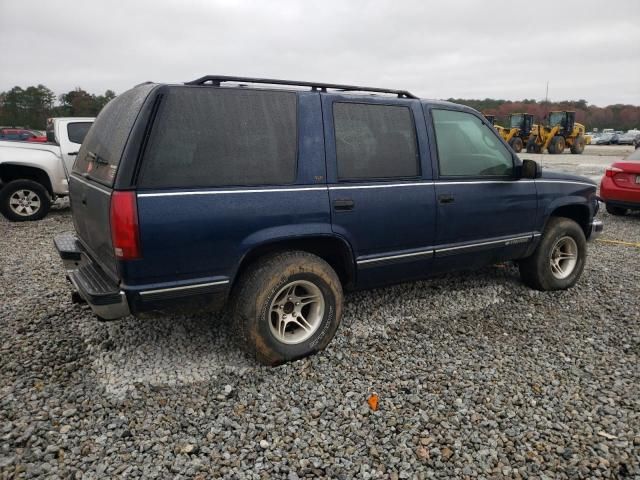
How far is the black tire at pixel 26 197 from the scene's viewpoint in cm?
770

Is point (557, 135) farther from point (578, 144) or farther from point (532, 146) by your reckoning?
point (532, 146)

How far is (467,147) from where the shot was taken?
3.86 metres

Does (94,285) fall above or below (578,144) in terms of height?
below

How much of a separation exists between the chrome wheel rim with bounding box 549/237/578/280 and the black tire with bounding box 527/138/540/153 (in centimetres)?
2423

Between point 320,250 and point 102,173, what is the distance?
4.93 ft

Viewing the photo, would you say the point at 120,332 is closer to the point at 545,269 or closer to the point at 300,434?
the point at 300,434

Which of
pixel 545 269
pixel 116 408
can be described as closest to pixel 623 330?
pixel 545 269

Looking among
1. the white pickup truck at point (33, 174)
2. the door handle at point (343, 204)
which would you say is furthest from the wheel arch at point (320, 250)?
the white pickup truck at point (33, 174)

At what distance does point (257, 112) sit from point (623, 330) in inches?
133

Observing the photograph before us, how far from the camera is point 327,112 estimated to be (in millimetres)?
3150

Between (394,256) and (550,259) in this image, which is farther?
(550,259)

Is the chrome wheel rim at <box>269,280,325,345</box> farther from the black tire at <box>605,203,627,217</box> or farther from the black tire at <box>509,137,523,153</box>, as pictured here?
the black tire at <box>509,137,523,153</box>

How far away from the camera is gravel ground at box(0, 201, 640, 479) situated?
228cm

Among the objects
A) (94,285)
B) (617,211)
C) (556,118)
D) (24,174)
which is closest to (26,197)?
(24,174)
